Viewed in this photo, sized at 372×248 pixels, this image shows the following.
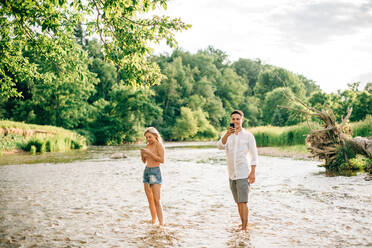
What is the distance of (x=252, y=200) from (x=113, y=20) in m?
6.49

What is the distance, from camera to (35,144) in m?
28.1

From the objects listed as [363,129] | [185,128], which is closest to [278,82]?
[185,128]

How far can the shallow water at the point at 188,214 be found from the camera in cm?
528

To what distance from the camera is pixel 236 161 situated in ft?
19.0

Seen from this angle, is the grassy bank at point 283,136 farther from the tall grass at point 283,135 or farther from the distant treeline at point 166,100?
the distant treeline at point 166,100

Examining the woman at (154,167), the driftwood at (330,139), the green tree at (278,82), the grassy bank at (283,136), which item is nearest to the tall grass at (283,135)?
the grassy bank at (283,136)

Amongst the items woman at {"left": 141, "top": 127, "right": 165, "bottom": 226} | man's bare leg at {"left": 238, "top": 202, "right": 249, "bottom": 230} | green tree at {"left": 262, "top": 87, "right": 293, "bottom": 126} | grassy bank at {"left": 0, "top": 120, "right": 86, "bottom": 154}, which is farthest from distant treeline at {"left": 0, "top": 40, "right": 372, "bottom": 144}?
man's bare leg at {"left": 238, "top": 202, "right": 249, "bottom": 230}

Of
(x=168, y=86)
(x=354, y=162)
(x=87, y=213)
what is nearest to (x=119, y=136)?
(x=168, y=86)

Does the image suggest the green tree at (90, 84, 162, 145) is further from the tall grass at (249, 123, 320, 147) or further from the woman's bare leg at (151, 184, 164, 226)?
the woman's bare leg at (151, 184, 164, 226)

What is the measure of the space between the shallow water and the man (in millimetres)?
541

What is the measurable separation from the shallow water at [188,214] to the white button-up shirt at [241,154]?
3.32 feet

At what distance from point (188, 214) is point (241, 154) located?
6.77ft

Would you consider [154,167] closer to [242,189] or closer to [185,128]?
[242,189]

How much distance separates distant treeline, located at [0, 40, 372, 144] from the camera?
45562 millimetres
